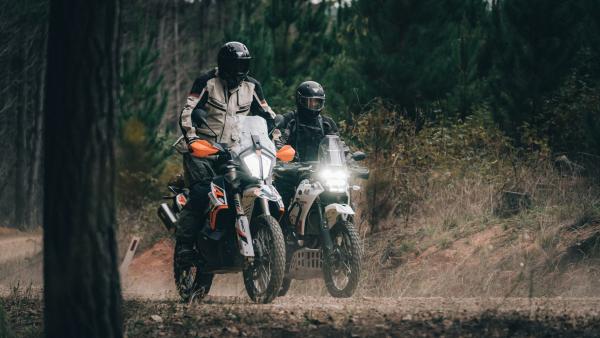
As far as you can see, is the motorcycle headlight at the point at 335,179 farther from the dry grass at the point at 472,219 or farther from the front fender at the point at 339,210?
the dry grass at the point at 472,219

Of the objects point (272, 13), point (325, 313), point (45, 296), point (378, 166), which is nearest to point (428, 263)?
point (378, 166)

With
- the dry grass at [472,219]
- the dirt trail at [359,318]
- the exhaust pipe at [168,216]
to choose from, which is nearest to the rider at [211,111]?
the exhaust pipe at [168,216]

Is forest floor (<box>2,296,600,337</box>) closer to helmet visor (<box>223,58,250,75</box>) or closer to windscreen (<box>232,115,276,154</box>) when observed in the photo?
windscreen (<box>232,115,276,154</box>)

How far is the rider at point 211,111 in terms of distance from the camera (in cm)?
1014

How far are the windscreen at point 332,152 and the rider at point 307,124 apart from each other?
3.97 feet

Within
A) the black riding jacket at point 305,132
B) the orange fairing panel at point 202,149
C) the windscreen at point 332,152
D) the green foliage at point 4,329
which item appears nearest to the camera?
the green foliage at point 4,329

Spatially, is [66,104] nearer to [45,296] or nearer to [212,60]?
[45,296]

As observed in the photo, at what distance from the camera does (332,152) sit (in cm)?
1014

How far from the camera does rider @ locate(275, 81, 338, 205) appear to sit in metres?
11.5

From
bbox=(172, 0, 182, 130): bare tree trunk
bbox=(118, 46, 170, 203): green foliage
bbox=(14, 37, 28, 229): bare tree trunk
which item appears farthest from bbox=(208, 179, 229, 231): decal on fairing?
bbox=(172, 0, 182, 130): bare tree trunk

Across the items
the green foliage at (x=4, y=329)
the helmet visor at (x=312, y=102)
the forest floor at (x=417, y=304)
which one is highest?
the helmet visor at (x=312, y=102)

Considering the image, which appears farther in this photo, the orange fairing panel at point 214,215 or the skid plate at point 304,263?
the skid plate at point 304,263

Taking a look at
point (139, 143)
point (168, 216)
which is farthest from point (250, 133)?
point (139, 143)

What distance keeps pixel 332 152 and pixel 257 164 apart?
90 cm
